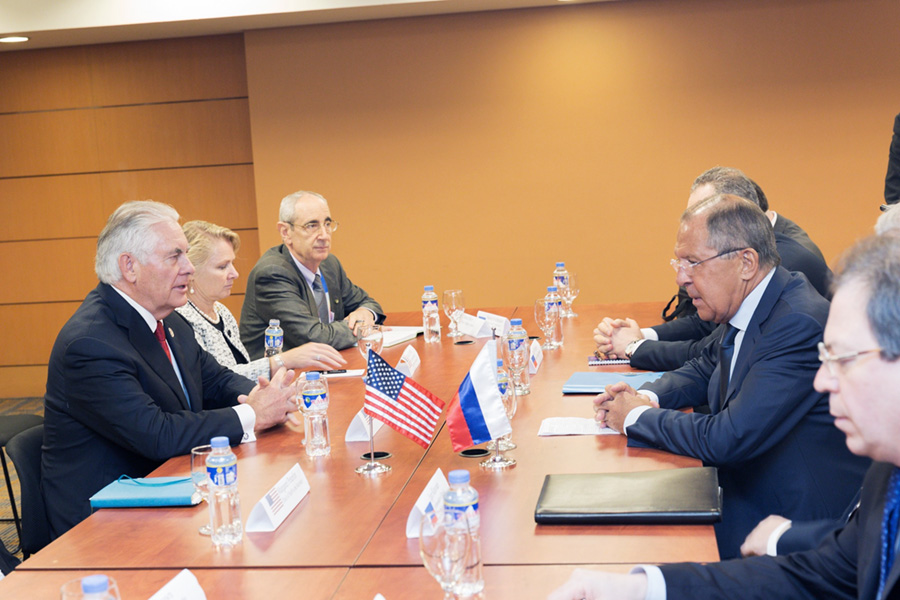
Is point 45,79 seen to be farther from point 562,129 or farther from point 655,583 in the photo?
point 655,583

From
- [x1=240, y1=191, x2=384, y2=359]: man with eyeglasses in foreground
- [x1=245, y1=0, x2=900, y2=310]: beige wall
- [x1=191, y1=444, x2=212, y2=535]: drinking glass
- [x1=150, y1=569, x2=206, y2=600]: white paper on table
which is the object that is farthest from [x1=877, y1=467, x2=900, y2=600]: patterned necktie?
[x1=245, y1=0, x2=900, y2=310]: beige wall

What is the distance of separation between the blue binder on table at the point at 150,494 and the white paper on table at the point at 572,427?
1047mm

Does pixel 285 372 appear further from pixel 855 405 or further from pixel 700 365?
pixel 855 405

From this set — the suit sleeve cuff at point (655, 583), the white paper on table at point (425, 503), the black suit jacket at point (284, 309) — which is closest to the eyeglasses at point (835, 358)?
the suit sleeve cuff at point (655, 583)

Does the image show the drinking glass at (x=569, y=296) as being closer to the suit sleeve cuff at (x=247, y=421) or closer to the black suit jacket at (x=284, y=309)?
the black suit jacket at (x=284, y=309)

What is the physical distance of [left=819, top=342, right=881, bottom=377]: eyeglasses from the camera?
4.47ft

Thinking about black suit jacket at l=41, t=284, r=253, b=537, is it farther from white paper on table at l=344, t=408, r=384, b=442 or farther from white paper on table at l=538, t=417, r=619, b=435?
white paper on table at l=538, t=417, r=619, b=435

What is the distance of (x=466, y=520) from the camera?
1.55 metres

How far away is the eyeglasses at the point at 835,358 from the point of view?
1363 mm

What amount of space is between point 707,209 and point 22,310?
685cm

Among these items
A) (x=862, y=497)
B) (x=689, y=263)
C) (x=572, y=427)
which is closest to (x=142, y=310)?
(x=572, y=427)

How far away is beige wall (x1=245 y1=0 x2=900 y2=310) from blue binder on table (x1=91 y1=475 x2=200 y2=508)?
4.98 metres

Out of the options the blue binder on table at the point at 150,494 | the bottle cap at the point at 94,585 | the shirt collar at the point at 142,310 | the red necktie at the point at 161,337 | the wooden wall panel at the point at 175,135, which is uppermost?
the wooden wall panel at the point at 175,135

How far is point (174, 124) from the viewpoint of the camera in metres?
7.36
